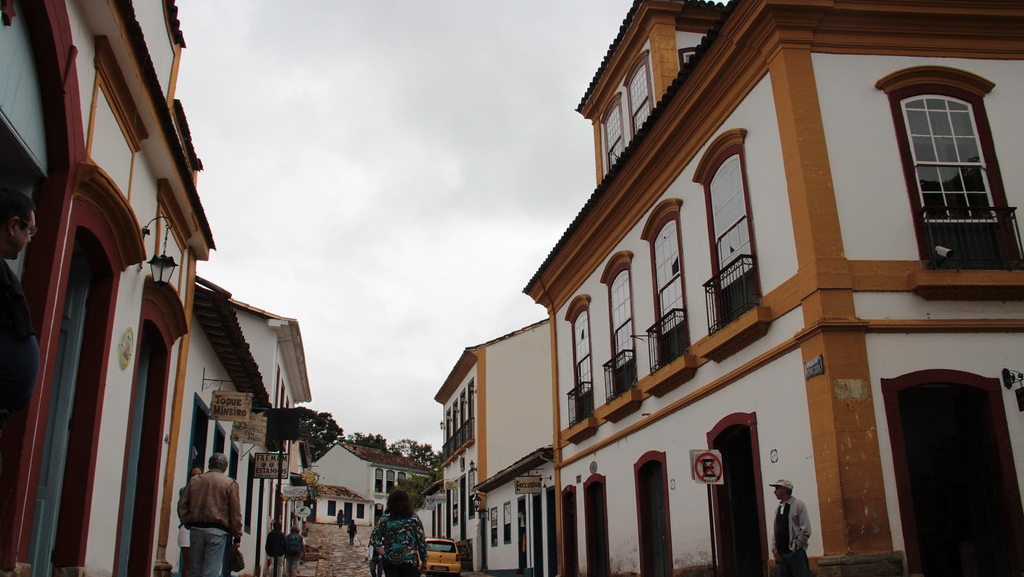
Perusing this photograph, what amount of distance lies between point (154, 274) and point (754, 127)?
24.8ft

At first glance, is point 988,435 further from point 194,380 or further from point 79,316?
point 194,380

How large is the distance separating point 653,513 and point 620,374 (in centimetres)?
265

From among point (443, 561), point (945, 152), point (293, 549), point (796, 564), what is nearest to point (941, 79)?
point (945, 152)

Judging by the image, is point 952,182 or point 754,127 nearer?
point 952,182

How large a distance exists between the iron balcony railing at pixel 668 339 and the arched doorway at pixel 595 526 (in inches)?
135

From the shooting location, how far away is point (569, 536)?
18.7m

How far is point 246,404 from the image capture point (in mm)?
13039

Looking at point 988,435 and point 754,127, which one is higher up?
point 754,127

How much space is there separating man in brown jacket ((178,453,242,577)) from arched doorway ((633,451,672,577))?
287 inches

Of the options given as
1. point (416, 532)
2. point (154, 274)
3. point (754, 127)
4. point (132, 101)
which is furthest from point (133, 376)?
point (754, 127)

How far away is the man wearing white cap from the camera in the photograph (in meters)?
9.15

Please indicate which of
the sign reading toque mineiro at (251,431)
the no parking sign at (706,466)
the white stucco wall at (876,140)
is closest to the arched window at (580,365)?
the sign reading toque mineiro at (251,431)

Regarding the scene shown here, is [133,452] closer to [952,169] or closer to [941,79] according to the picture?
[952,169]

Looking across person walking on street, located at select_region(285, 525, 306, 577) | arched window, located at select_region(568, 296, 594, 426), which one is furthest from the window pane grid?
person walking on street, located at select_region(285, 525, 306, 577)
